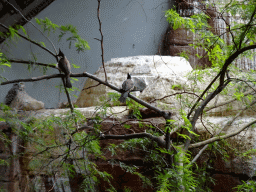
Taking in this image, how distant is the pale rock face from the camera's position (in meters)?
3.24

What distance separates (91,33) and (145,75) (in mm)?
1102

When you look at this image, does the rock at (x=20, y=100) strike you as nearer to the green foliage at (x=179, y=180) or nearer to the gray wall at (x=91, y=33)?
the gray wall at (x=91, y=33)

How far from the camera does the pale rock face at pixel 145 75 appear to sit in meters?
3.24

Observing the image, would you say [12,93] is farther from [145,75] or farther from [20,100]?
[145,75]

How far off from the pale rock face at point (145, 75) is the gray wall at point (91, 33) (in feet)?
0.75

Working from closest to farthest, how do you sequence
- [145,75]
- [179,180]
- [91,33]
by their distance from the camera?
[179,180], [91,33], [145,75]

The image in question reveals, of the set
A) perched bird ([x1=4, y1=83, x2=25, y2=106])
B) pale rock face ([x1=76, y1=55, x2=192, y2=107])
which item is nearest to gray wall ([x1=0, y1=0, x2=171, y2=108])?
perched bird ([x1=4, y1=83, x2=25, y2=106])

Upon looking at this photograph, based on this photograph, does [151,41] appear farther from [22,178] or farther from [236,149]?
[22,178]

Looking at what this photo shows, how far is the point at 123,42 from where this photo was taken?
11.8 ft

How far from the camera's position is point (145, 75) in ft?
11.7

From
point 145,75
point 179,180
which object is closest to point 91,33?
point 145,75

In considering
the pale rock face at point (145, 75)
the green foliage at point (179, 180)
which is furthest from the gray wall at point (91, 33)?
the green foliage at point (179, 180)

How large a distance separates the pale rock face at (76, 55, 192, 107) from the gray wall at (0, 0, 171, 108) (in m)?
0.23

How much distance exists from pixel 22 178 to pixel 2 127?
715 millimetres
